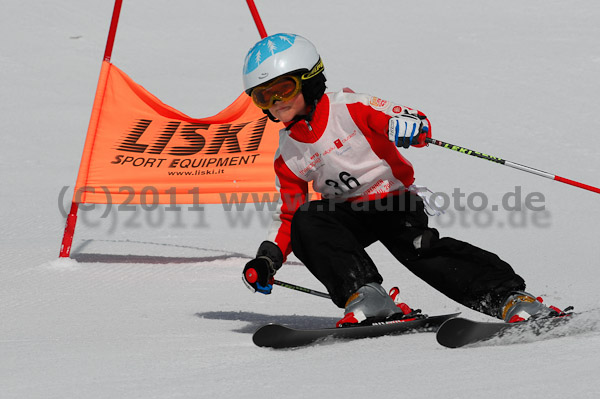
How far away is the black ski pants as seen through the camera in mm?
3596

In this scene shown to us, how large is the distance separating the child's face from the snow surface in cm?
98

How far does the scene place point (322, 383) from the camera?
2.57 meters

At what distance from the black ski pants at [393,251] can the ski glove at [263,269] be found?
0.10 metres

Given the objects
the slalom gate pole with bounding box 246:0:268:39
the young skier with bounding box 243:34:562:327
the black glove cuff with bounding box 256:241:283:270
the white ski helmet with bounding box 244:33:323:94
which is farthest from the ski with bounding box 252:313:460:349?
the slalom gate pole with bounding box 246:0:268:39

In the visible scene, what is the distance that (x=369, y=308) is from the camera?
11.7 feet

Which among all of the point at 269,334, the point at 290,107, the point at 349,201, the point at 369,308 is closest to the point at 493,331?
the point at 369,308

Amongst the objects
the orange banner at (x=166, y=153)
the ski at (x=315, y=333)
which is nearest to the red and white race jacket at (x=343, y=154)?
the ski at (x=315, y=333)

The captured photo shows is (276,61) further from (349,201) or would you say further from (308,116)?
(349,201)

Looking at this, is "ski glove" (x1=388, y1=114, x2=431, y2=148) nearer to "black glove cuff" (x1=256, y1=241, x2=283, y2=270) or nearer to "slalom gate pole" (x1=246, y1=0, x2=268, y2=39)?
"black glove cuff" (x1=256, y1=241, x2=283, y2=270)

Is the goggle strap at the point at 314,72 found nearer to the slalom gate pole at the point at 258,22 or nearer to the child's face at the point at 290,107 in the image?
the child's face at the point at 290,107

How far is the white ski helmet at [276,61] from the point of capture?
3.64 meters

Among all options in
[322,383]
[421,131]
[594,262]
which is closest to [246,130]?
[594,262]

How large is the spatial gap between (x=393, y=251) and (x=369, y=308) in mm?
460

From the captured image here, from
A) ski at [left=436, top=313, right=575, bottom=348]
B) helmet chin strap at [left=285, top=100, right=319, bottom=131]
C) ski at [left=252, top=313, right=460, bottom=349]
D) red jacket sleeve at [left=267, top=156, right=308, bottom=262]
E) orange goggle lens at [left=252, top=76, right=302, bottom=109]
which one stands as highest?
orange goggle lens at [left=252, top=76, right=302, bottom=109]
